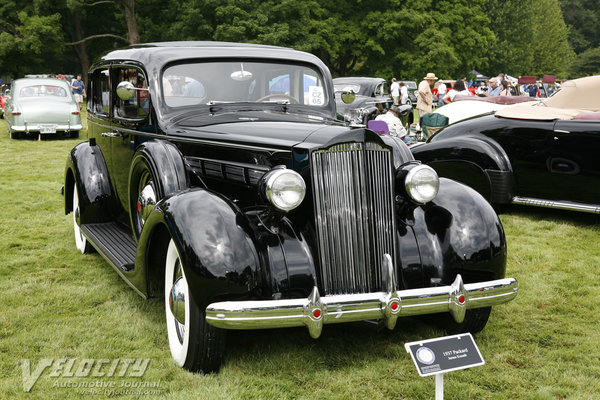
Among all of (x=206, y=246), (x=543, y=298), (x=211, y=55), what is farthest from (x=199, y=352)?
(x=543, y=298)

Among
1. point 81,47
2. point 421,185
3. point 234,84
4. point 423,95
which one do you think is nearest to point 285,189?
point 421,185

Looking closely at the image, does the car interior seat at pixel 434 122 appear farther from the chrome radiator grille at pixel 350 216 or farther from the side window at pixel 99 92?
the chrome radiator grille at pixel 350 216

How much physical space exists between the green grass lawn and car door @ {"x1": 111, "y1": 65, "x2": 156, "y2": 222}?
0.83m

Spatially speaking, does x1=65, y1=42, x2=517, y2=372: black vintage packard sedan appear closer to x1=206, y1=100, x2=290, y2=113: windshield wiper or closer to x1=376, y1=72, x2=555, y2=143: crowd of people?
x1=206, y1=100, x2=290, y2=113: windshield wiper

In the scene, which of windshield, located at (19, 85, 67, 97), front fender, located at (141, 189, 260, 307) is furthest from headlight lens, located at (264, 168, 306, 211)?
windshield, located at (19, 85, 67, 97)

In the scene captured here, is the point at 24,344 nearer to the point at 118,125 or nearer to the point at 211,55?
the point at 118,125

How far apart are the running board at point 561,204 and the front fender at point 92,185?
Answer: 4624 millimetres

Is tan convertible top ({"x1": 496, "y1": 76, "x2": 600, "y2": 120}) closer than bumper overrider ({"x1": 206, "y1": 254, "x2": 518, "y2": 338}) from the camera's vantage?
No

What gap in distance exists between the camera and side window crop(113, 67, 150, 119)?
4.61 m

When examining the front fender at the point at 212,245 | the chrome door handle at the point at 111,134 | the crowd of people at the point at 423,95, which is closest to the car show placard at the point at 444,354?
the front fender at the point at 212,245

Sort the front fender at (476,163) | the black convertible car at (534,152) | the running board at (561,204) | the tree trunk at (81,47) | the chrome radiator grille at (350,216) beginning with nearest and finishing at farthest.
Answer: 1. the chrome radiator grille at (350,216)
2. the running board at (561,204)
3. the black convertible car at (534,152)
4. the front fender at (476,163)
5. the tree trunk at (81,47)

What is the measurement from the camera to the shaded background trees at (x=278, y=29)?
102ft

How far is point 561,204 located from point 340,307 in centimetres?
462

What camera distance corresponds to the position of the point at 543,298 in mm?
4430
